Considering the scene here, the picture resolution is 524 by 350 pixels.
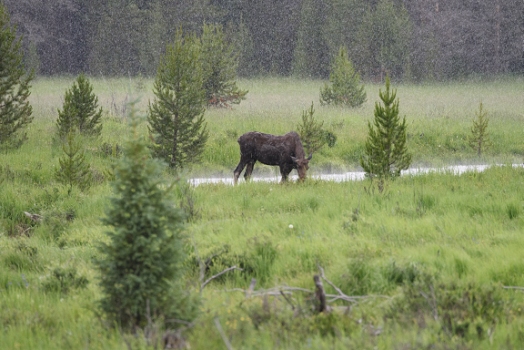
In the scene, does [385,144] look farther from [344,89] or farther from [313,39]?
[313,39]

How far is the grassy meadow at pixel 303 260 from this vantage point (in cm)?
498

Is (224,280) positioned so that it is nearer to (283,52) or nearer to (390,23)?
(390,23)

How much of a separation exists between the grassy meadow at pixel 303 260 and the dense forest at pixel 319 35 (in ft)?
117

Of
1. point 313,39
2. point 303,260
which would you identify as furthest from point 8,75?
point 313,39

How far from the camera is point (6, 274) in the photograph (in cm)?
735

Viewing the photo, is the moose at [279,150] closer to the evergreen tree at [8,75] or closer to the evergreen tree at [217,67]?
the evergreen tree at [8,75]

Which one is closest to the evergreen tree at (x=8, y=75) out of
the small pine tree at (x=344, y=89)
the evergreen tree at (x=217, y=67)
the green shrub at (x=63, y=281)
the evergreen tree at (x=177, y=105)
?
the evergreen tree at (x=177, y=105)

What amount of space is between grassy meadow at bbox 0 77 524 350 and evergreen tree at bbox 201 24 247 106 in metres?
10.3

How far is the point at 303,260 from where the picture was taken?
7.34 metres

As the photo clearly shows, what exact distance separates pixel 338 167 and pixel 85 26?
141ft

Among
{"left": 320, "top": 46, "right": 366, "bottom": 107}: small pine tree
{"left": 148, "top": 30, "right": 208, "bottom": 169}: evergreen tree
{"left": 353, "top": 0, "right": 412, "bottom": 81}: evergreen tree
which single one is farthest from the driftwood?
{"left": 353, "top": 0, "right": 412, "bottom": 81}: evergreen tree

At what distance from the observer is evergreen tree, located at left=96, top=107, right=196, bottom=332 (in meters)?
4.88

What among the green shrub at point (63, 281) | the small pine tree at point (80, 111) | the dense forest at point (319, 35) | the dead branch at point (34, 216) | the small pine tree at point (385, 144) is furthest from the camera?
the dense forest at point (319, 35)

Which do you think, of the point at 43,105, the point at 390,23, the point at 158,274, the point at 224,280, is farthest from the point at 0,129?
the point at 390,23
